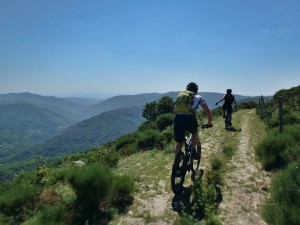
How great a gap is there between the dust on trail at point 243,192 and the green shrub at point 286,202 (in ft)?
2.47

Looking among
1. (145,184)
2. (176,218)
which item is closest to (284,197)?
(176,218)

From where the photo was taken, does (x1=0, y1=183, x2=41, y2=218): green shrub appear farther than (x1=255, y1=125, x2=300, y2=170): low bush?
No

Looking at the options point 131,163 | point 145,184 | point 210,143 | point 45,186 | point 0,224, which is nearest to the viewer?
point 0,224

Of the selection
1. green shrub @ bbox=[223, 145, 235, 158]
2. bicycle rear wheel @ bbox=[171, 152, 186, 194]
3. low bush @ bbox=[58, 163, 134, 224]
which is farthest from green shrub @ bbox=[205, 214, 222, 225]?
green shrub @ bbox=[223, 145, 235, 158]

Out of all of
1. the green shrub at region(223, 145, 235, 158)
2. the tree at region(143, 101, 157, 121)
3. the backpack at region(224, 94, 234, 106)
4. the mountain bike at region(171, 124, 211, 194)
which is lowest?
the tree at region(143, 101, 157, 121)

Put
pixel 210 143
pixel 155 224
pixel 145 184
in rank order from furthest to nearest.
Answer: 1. pixel 210 143
2. pixel 145 184
3. pixel 155 224

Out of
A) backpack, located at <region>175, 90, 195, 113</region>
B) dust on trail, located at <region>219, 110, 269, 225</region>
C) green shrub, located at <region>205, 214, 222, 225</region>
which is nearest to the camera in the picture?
green shrub, located at <region>205, 214, 222, 225</region>

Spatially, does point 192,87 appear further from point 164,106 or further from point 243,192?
point 164,106

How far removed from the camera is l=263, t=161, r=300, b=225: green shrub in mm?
4707

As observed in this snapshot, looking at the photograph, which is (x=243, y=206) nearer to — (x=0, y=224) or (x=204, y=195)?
(x=204, y=195)

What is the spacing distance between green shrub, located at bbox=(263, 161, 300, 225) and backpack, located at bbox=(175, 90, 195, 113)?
2875 millimetres

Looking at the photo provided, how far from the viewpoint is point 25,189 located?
690 cm

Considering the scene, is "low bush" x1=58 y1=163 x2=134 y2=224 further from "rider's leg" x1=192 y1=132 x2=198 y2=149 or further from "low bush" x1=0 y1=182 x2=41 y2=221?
"rider's leg" x1=192 y1=132 x2=198 y2=149

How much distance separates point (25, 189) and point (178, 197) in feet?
13.1
